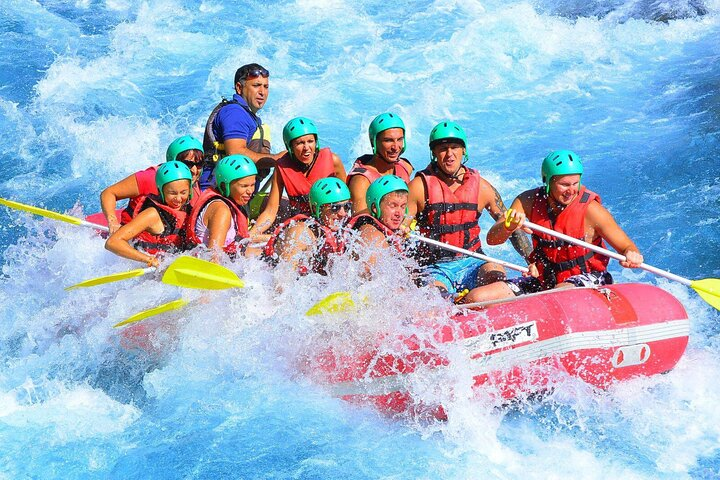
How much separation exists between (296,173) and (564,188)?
6.58 feet

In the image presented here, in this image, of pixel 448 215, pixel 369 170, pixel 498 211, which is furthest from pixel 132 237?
pixel 498 211

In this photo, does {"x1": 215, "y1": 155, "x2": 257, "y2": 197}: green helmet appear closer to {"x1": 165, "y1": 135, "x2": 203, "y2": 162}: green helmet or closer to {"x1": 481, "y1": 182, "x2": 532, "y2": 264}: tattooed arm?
{"x1": 165, "y1": 135, "x2": 203, "y2": 162}: green helmet

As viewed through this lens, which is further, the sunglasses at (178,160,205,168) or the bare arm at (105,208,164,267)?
the sunglasses at (178,160,205,168)

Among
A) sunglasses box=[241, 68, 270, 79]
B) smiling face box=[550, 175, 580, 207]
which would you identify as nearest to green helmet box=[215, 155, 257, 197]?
sunglasses box=[241, 68, 270, 79]

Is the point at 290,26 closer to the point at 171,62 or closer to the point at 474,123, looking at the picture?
the point at 171,62

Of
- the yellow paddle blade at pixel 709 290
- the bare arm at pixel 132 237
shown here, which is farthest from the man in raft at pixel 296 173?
the yellow paddle blade at pixel 709 290

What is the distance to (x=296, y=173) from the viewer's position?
20.5 feet

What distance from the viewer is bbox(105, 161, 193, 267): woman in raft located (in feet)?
18.9

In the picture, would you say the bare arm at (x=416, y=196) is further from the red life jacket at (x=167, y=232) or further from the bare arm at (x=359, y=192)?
the red life jacket at (x=167, y=232)

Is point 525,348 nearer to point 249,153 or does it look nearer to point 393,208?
point 393,208

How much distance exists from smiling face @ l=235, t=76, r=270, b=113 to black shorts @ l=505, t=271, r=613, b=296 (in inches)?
106

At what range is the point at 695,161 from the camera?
30.6 ft

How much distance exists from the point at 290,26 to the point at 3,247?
773cm

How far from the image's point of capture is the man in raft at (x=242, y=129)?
663 cm
